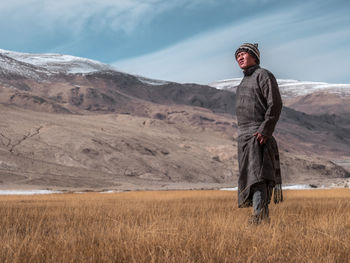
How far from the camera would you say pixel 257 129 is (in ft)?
15.8

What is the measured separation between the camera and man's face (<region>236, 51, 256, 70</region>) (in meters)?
5.07

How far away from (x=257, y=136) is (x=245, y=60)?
0.85 m

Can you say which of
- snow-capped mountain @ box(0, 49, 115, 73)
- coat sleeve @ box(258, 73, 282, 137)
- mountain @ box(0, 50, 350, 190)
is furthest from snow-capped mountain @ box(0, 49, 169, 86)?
coat sleeve @ box(258, 73, 282, 137)

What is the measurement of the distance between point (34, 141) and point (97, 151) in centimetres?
520

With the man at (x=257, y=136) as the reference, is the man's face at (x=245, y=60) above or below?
above

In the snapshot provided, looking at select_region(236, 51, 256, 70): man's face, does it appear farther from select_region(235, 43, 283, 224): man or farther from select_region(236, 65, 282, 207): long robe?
select_region(236, 65, 282, 207): long robe

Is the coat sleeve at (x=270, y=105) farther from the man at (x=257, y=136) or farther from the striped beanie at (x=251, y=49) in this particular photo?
the striped beanie at (x=251, y=49)

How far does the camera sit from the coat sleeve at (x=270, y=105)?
4676mm

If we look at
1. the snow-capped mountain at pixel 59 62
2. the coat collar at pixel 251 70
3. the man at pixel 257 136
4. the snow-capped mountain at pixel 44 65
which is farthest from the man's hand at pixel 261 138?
the snow-capped mountain at pixel 59 62

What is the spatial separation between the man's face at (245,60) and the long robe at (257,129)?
0.37 ft

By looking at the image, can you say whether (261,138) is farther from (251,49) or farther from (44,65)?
(44,65)

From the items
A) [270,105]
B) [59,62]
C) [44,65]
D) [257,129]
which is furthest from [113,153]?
[59,62]

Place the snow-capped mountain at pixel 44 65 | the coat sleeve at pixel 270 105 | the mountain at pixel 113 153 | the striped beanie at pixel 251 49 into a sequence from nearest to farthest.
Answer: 1. the coat sleeve at pixel 270 105
2. the striped beanie at pixel 251 49
3. the mountain at pixel 113 153
4. the snow-capped mountain at pixel 44 65

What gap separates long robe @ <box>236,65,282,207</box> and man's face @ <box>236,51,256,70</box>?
0.37 feet
